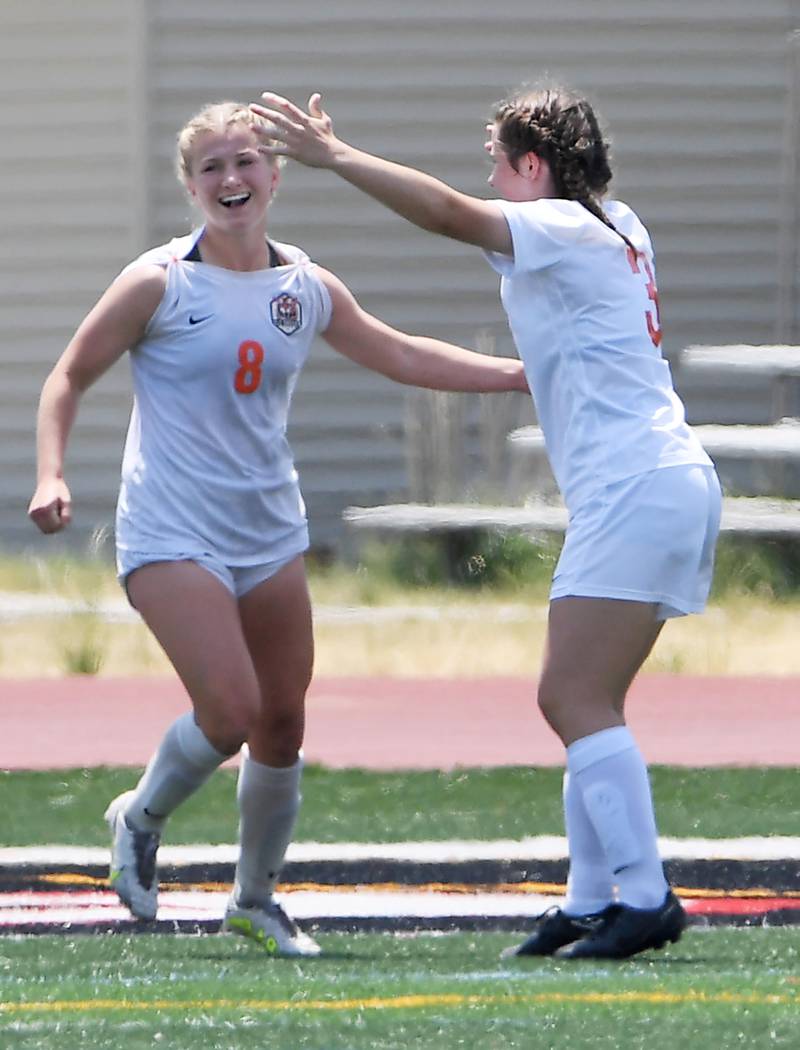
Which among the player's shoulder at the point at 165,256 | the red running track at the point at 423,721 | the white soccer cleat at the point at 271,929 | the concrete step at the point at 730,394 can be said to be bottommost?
the red running track at the point at 423,721

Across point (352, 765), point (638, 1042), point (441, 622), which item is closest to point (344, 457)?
point (441, 622)

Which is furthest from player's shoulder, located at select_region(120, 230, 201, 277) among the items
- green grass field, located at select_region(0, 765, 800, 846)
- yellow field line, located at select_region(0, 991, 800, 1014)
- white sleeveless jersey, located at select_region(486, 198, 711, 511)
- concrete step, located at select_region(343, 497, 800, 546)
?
concrete step, located at select_region(343, 497, 800, 546)

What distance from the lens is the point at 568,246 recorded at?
5.43 metres

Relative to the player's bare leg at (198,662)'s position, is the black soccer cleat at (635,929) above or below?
below

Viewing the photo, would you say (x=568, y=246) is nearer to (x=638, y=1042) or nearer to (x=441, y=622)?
(x=638, y=1042)

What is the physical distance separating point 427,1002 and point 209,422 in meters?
1.42

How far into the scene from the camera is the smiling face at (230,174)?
19.2 feet

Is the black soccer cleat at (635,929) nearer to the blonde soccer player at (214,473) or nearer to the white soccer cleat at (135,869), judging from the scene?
the blonde soccer player at (214,473)

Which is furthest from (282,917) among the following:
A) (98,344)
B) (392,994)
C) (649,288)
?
(649,288)

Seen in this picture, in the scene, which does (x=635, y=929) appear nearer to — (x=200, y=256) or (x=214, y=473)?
(x=214, y=473)

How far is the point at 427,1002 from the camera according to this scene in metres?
5.17

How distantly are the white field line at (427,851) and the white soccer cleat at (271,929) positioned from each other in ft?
4.45

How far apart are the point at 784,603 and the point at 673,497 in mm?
8129

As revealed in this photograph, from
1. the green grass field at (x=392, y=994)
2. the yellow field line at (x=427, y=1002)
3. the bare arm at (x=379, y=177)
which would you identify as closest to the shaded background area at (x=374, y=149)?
the green grass field at (x=392, y=994)
